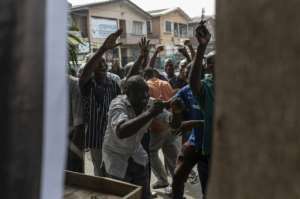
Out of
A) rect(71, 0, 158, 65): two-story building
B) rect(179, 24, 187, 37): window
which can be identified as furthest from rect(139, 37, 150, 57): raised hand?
rect(179, 24, 187, 37): window

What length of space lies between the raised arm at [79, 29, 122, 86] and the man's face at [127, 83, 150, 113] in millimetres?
585

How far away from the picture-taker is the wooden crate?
80.0 inches

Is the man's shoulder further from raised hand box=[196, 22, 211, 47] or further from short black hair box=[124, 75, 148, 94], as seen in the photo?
raised hand box=[196, 22, 211, 47]

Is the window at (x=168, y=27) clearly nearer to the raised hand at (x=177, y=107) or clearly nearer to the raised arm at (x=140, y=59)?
the raised arm at (x=140, y=59)

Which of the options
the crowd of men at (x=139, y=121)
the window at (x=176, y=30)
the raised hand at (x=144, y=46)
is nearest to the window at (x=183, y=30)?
the window at (x=176, y=30)

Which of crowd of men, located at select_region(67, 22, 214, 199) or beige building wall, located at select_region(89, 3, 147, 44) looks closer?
crowd of men, located at select_region(67, 22, 214, 199)

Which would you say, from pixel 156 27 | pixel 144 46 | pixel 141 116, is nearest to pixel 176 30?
pixel 156 27
